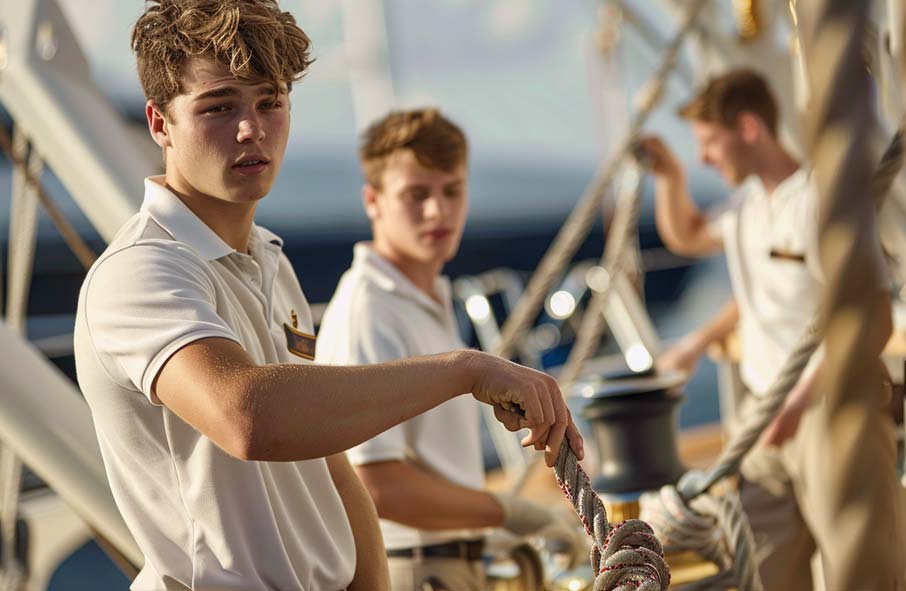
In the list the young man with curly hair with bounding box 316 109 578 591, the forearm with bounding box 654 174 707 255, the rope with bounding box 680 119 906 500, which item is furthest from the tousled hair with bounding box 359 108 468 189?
the forearm with bounding box 654 174 707 255

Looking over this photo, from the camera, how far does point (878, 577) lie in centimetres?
51

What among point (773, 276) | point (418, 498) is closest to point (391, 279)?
point (418, 498)

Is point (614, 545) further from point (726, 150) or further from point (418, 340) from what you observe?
point (726, 150)

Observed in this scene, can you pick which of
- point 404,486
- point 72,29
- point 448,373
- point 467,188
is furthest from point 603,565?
point 72,29

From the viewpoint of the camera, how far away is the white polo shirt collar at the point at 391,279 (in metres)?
1.77

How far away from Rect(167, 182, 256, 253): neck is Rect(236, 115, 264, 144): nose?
0.29 ft

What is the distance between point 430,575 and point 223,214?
2.65 feet

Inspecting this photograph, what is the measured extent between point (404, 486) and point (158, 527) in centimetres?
64

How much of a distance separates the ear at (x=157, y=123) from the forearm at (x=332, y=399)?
296 mm

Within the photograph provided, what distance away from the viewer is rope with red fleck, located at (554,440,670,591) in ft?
2.90

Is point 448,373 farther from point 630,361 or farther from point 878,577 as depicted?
point 630,361

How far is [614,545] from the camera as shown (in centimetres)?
90

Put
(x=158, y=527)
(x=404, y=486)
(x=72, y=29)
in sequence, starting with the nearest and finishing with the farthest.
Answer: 1. (x=158, y=527)
2. (x=404, y=486)
3. (x=72, y=29)

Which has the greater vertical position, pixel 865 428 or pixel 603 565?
pixel 865 428
